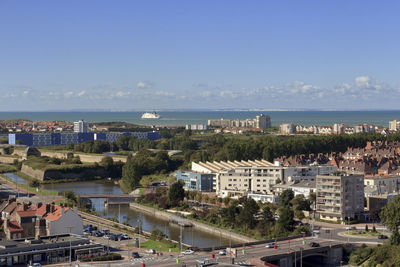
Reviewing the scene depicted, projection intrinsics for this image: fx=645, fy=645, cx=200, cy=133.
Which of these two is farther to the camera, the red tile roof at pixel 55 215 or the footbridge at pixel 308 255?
the red tile roof at pixel 55 215

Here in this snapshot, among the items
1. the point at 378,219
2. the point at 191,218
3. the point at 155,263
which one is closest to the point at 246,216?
the point at 191,218

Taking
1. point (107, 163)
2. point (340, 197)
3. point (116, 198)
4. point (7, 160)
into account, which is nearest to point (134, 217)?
point (116, 198)

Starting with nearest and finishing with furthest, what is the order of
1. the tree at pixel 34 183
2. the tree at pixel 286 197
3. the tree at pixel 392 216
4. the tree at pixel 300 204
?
1. the tree at pixel 392 216
2. the tree at pixel 300 204
3. the tree at pixel 286 197
4. the tree at pixel 34 183

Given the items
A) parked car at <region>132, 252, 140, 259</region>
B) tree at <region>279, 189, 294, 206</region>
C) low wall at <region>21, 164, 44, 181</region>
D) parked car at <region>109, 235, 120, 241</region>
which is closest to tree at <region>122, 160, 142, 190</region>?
low wall at <region>21, 164, 44, 181</region>

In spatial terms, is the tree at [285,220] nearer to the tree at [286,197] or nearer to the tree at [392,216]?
the tree at [392,216]

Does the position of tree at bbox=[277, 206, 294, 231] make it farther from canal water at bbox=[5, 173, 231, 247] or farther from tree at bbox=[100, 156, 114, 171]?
tree at bbox=[100, 156, 114, 171]

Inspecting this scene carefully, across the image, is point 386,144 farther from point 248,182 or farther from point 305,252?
point 305,252

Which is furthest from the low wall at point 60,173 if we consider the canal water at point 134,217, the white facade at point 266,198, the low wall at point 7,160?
the white facade at point 266,198

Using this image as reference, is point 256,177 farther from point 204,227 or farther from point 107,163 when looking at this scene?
point 107,163
